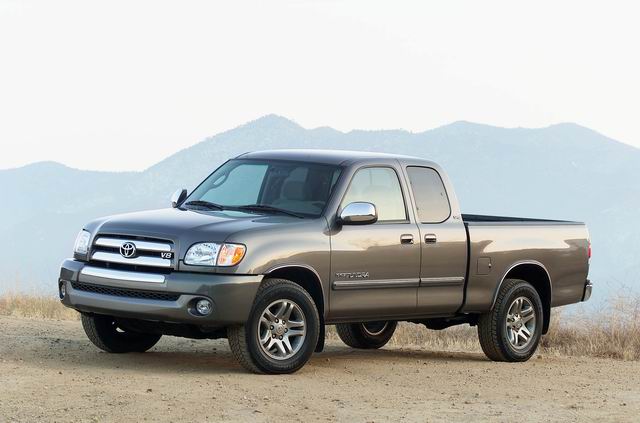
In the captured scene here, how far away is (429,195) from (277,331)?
2.43 meters

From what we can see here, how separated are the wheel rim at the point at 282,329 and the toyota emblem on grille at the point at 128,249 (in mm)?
1203

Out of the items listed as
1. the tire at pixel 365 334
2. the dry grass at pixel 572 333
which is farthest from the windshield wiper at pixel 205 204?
the dry grass at pixel 572 333

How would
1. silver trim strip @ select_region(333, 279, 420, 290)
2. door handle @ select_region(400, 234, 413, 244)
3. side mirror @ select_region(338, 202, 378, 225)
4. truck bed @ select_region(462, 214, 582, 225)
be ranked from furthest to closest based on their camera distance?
truck bed @ select_region(462, 214, 582, 225)
door handle @ select_region(400, 234, 413, 244)
silver trim strip @ select_region(333, 279, 420, 290)
side mirror @ select_region(338, 202, 378, 225)

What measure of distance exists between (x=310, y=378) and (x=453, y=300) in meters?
→ 2.13

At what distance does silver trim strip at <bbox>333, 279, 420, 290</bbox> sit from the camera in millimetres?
11539

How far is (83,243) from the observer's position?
11.5 metres

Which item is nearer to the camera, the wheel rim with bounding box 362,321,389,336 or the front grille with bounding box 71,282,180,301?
the front grille with bounding box 71,282,180,301

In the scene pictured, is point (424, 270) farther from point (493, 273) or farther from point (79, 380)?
point (79, 380)

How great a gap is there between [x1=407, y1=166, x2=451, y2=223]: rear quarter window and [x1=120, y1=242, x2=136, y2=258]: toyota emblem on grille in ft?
9.34

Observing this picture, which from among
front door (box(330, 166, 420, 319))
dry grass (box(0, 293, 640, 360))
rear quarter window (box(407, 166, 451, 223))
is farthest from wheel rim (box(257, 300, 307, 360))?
dry grass (box(0, 293, 640, 360))

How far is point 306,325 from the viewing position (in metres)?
11.1

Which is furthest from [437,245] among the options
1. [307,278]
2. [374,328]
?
[374,328]

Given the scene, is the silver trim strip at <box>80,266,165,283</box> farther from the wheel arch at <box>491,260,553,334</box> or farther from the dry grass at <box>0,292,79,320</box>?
the dry grass at <box>0,292,79,320</box>

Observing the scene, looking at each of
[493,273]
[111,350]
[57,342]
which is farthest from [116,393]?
[493,273]
